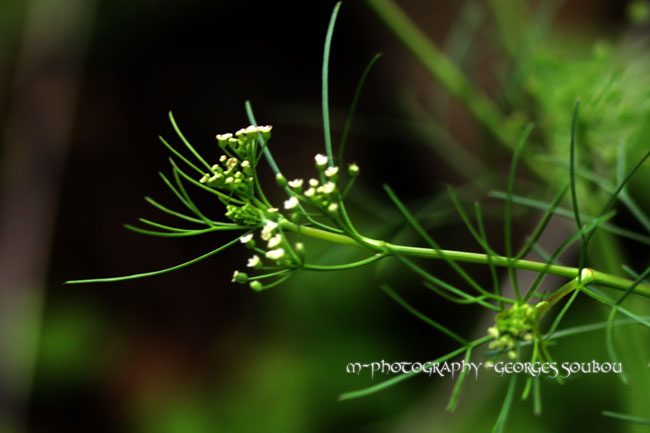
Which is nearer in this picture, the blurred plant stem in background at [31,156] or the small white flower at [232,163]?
the small white flower at [232,163]

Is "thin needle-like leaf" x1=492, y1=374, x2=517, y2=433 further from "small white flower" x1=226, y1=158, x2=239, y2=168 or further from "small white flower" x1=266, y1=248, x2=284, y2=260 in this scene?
"small white flower" x1=226, y1=158, x2=239, y2=168

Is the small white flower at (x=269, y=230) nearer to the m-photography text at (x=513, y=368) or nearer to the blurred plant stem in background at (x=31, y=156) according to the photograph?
the m-photography text at (x=513, y=368)

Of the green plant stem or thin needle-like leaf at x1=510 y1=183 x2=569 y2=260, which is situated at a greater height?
thin needle-like leaf at x1=510 y1=183 x2=569 y2=260

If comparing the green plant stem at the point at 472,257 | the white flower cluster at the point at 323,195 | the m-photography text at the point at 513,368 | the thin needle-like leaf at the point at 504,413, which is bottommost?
the thin needle-like leaf at the point at 504,413

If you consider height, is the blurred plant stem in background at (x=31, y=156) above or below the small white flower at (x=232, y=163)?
above

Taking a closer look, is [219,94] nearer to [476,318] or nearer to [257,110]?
[257,110]

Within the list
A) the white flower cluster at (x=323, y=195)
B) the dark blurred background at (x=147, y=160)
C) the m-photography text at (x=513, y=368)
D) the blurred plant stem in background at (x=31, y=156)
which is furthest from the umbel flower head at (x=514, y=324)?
the blurred plant stem in background at (x=31, y=156)

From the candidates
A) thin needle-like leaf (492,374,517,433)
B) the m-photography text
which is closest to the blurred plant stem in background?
the m-photography text

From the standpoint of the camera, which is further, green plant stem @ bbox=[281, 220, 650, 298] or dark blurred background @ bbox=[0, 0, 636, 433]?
dark blurred background @ bbox=[0, 0, 636, 433]

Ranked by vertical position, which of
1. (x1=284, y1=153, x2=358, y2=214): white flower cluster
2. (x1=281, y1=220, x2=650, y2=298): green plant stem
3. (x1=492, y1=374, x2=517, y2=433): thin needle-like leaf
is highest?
(x1=284, y1=153, x2=358, y2=214): white flower cluster

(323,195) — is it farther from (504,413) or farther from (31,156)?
(31,156)
